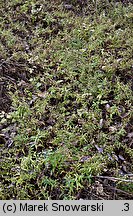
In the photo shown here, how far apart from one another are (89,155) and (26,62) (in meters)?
2.04

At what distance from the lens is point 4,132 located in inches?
146

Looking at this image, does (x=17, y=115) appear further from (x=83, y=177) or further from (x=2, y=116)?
(x=83, y=177)

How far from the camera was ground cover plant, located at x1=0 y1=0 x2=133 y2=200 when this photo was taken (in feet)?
10.3

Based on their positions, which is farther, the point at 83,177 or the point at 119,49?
the point at 119,49

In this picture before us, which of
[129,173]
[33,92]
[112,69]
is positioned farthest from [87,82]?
[129,173]

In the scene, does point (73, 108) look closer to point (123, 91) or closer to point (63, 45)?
point (123, 91)

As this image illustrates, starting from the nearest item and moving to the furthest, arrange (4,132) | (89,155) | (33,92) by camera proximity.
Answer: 1. (89,155)
2. (4,132)
3. (33,92)

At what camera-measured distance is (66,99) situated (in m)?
4.09

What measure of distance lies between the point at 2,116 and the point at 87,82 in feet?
4.16

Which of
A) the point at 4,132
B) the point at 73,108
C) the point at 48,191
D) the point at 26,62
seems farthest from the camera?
the point at 26,62

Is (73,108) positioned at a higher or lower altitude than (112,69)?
lower

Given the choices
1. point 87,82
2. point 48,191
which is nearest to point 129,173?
point 48,191

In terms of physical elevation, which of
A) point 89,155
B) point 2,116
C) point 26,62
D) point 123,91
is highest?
point 26,62

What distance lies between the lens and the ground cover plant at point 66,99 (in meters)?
3.14
